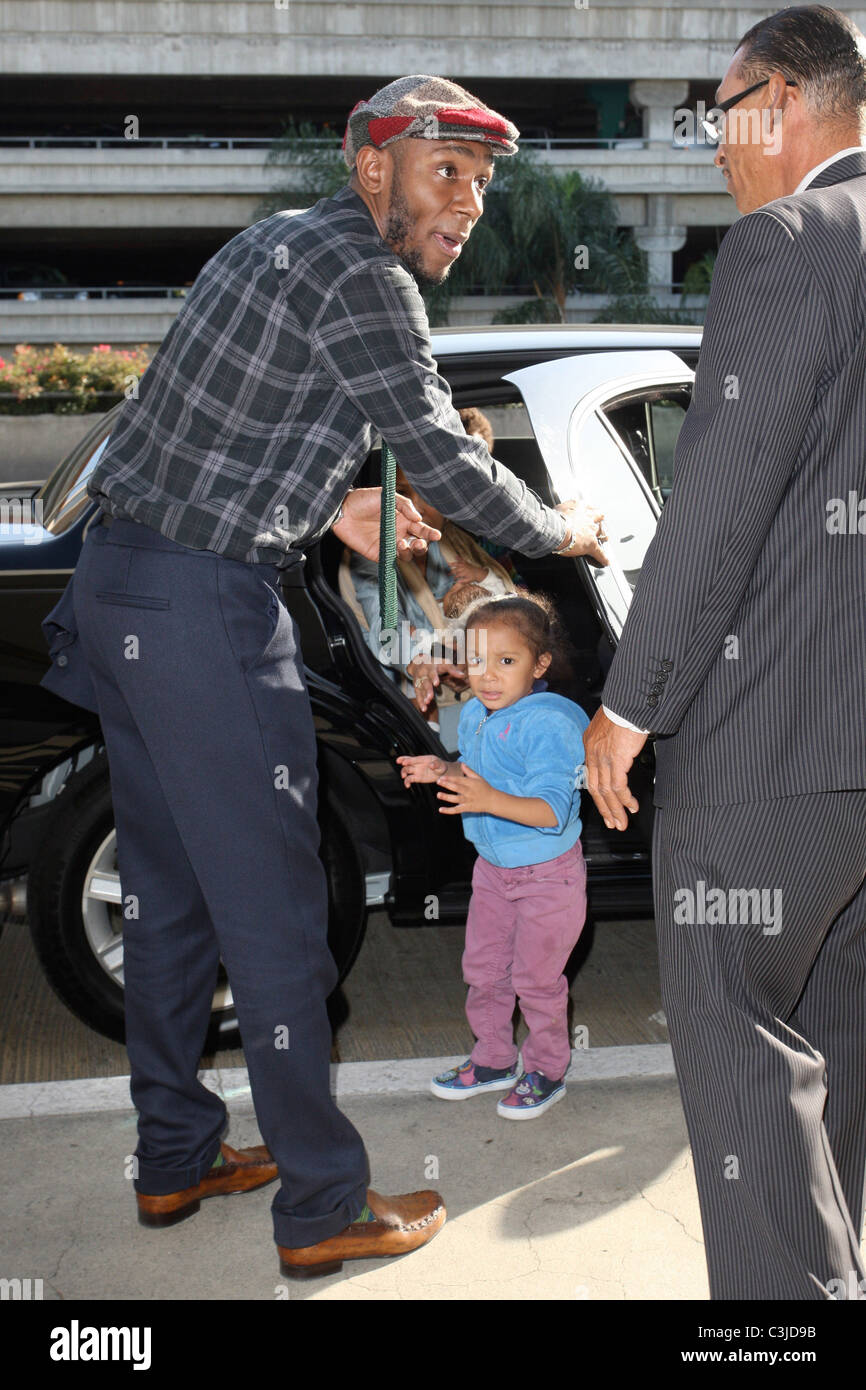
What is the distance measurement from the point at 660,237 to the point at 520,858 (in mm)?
35820

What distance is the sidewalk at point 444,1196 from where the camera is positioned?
7.98 ft

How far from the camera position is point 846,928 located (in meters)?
2.15

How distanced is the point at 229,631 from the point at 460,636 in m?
0.89

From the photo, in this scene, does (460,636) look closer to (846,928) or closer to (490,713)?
(490,713)

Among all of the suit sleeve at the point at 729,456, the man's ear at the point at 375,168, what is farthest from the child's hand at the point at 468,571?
the suit sleeve at the point at 729,456

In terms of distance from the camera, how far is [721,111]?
206 centimetres

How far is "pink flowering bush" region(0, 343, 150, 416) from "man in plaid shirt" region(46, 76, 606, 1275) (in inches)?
815

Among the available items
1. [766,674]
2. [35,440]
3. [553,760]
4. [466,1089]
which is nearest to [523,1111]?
[466,1089]

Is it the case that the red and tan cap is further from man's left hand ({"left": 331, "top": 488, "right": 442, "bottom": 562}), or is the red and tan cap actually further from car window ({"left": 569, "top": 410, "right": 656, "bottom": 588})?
car window ({"left": 569, "top": 410, "right": 656, "bottom": 588})

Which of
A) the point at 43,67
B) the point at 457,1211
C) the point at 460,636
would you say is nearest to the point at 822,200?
the point at 460,636

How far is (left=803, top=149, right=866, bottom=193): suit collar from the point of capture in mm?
1941

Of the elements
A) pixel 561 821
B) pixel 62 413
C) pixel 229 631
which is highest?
pixel 229 631

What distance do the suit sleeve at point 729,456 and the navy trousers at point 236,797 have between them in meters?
0.71

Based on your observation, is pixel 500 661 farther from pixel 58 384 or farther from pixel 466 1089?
pixel 58 384
